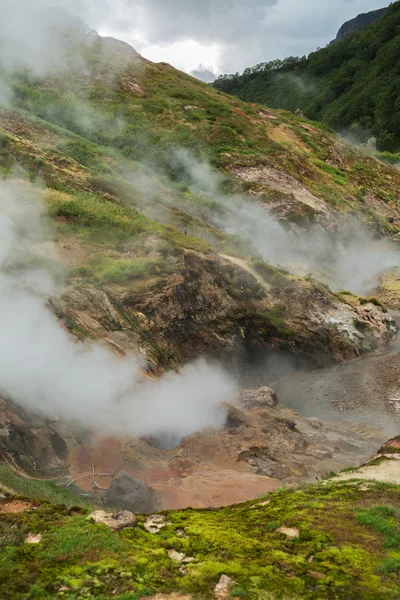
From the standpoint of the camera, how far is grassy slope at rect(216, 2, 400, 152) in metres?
83.8

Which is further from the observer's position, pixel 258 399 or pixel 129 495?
pixel 258 399

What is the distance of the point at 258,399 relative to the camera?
19625 millimetres

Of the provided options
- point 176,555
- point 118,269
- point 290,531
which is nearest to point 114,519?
point 176,555

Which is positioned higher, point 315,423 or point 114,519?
point 114,519

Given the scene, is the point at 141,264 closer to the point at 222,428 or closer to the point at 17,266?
the point at 17,266

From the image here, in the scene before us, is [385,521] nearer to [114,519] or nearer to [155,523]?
[155,523]

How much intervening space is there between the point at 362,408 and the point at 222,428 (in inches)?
306

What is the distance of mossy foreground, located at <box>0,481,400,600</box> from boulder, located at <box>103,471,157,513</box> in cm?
208

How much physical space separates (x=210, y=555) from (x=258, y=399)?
11.9m

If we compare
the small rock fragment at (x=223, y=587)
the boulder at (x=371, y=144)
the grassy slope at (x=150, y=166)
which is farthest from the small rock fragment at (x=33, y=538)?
the boulder at (x=371, y=144)

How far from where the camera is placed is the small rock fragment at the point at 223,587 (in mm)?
6902

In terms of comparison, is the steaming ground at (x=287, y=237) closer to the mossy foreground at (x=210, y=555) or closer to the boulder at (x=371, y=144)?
the mossy foreground at (x=210, y=555)

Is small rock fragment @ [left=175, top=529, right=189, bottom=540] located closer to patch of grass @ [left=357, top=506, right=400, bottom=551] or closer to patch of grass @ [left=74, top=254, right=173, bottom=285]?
patch of grass @ [left=357, top=506, right=400, bottom=551]

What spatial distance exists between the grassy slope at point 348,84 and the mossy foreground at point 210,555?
8291cm
